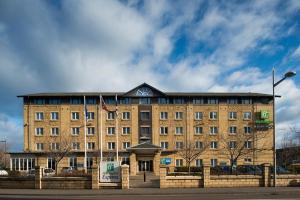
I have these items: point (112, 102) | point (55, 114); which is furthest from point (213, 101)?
point (55, 114)

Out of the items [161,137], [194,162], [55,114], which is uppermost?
[55,114]

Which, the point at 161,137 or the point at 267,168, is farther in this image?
the point at 161,137

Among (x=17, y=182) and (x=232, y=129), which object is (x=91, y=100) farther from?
(x=17, y=182)

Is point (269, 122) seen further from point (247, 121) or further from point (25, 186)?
point (25, 186)

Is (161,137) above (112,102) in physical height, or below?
below

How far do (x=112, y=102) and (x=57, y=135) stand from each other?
1182cm

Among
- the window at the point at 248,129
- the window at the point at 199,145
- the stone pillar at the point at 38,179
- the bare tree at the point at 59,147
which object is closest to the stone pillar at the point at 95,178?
the stone pillar at the point at 38,179

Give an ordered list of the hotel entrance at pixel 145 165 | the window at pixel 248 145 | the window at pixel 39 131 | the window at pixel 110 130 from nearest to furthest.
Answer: the hotel entrance at pixel 145 165 → the window at pixel 39 131 → the window at pixel 110 130 → the window at pixel 248 145

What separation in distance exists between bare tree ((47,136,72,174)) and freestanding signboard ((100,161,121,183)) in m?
37.2

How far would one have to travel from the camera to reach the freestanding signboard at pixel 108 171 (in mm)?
29609

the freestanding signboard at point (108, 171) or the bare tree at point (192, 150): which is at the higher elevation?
the freestanding signboard at point (108, 171)

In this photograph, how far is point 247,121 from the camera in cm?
7356

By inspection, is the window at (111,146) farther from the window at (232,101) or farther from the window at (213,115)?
Answer: the window at (232,101)

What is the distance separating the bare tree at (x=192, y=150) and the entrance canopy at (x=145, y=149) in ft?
19.8
